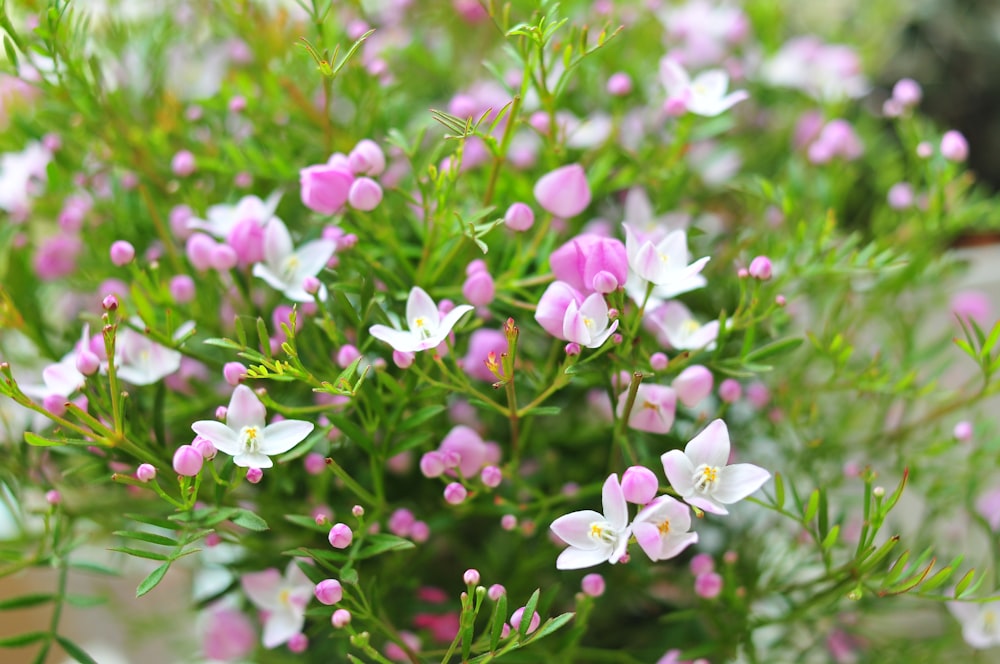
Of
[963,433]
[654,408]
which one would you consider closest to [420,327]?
[654,408]

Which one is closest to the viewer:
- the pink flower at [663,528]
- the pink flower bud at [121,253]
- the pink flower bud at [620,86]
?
the pink flower at [663,528]

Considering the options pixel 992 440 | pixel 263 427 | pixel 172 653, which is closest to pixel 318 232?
pixel 263 427

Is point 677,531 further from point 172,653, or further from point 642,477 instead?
point 172,653

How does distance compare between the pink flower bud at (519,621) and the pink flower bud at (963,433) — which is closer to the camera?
the pink flower bud at (519,621)

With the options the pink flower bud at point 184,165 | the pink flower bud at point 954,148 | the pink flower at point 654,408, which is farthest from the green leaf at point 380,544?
the pink flower bud at point 954,148

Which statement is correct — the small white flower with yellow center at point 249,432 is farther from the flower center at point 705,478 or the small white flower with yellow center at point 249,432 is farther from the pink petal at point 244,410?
the flower center at point 705,478

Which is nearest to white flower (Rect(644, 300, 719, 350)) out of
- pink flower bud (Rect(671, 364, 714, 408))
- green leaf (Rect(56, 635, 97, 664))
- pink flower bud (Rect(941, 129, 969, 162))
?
pink flower bud (Rect(671, 364, 714, 408))

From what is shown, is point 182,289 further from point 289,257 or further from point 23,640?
point 23,640
